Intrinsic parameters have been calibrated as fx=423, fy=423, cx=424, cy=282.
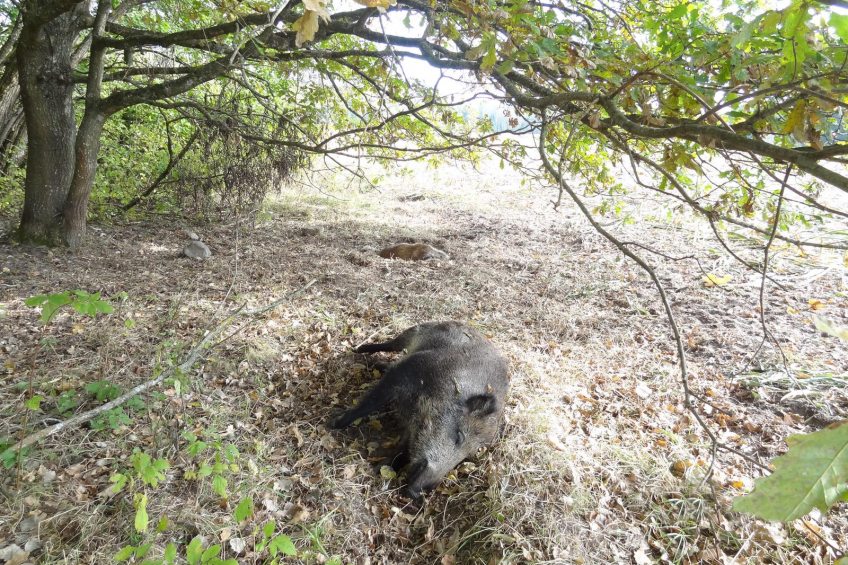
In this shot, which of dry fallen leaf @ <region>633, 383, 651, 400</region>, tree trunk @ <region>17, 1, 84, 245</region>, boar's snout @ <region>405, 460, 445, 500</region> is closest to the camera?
boar's snout @ <region>405, 460, 445, 500</region>

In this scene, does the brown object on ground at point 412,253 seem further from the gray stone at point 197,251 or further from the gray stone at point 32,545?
the gray stone at point 32,545

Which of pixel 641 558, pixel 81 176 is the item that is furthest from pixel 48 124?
pixel 641 558

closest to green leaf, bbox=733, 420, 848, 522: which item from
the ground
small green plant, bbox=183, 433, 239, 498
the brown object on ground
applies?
the ground

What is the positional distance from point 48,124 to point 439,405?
19.5ft

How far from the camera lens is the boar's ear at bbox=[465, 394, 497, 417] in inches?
137

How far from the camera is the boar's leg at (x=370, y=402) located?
3.43 meters

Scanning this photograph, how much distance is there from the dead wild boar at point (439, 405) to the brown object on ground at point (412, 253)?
3.25m

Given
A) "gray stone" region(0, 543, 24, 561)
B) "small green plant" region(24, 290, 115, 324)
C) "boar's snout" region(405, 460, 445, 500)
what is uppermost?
"small green plant" region(24, 290, 115, 324)

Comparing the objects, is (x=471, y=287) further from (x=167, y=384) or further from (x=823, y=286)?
(x=823, y=286)

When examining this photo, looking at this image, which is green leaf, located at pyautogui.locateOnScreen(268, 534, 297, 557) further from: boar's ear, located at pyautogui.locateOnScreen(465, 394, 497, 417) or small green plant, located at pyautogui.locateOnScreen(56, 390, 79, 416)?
boar's ear, located at pyautogui.locateOnScreen(465, 394, 497, 417)

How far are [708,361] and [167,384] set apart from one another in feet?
17.4

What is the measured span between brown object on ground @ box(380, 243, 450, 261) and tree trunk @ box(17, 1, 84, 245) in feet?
14.5

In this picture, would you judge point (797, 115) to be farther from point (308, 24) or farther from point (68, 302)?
point (68, 302)

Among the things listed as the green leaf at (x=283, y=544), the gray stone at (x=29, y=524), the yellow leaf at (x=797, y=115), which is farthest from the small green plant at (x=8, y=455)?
the yellow leaf at (x=797, y=115)
